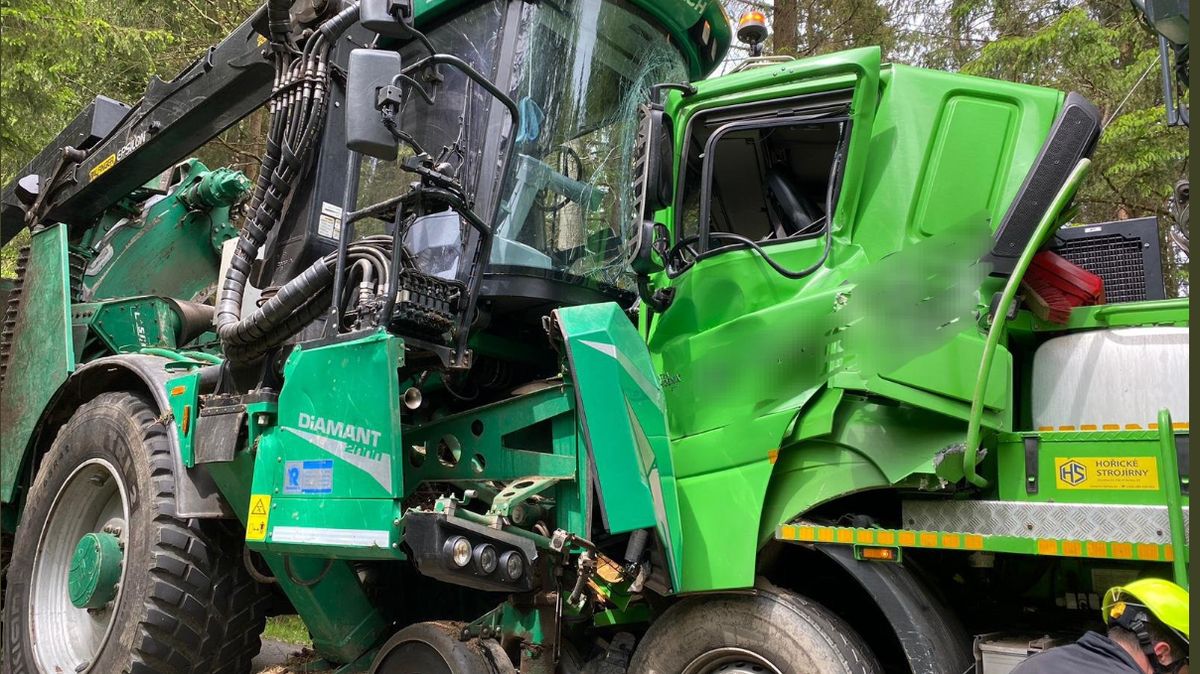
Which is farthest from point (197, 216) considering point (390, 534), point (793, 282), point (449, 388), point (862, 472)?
point (862, 472)

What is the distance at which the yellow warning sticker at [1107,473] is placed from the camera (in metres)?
3.17

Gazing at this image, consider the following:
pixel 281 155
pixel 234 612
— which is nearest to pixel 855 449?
pixel 281 155

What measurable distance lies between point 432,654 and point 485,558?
566 millimetres

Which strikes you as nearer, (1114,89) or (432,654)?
(432,654)

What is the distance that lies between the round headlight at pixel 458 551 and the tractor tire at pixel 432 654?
443 millimetres

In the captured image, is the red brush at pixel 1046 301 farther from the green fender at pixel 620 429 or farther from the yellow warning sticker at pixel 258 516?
the yellow warning sticker at pixel 258 516

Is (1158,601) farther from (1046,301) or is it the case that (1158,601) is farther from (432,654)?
(432,654)

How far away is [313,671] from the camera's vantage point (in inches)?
201

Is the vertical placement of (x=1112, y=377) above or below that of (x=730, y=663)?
above

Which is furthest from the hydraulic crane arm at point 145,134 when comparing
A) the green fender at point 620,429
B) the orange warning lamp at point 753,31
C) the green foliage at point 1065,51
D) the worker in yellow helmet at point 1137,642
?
the green foliage at point 1065,51

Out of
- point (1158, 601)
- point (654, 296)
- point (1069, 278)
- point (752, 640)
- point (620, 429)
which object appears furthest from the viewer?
point (654, 296)

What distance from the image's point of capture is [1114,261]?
399 centimetres

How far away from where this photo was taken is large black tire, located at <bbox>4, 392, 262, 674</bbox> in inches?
185

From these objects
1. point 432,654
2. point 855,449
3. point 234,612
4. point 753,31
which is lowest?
point 432,654
